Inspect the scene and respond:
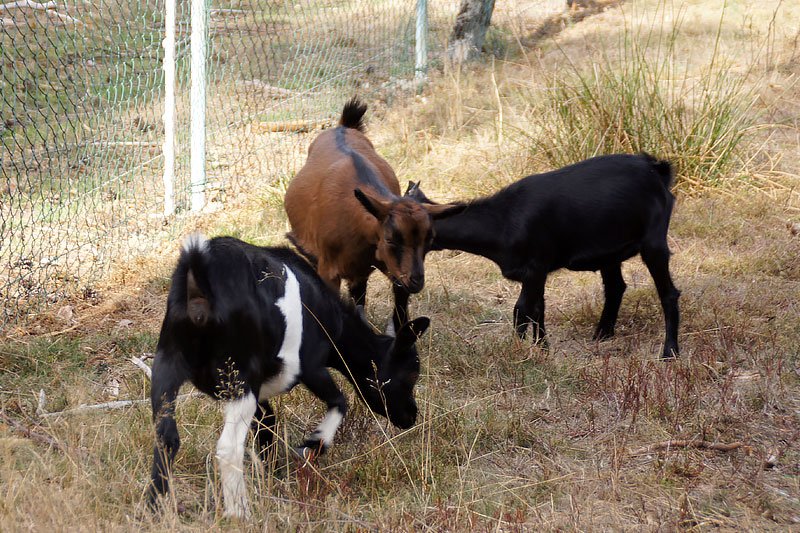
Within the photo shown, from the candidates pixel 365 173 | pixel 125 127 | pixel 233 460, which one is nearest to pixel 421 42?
pixel 125 127

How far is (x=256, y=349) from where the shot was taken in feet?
13.1

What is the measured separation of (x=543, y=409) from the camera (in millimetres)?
5191

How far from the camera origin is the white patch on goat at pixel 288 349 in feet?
14.0

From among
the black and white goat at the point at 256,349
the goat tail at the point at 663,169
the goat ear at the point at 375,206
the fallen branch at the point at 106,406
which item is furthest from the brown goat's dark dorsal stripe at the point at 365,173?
the fallen branch at the point at 106,406

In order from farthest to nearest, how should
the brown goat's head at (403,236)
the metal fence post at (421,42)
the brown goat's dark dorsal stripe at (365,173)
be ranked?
the metal fence post at (421,42) → the brown goat's dark dorsal stripe at (365,173) → the brown goat's head at (403,236)

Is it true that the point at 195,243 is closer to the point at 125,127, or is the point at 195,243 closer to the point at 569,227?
the point at 569,227

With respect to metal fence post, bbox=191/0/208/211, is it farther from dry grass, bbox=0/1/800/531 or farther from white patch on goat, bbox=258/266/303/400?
white patch on goat, bbox=258/266/303/400

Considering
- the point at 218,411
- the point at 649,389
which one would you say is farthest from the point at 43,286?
the point at 649,389

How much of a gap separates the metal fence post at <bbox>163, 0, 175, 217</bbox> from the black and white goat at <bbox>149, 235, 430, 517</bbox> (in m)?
3.90

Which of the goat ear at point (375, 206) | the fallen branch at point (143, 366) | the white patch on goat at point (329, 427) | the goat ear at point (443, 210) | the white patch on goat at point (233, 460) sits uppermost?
the goat ear at point (375, 206)

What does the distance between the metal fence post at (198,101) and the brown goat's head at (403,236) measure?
3308 mm

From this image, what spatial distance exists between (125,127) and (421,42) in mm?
4642

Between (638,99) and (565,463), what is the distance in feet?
16.2

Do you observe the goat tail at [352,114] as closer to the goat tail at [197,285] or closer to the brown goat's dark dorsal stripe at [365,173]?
the brown goat's dark dorsal stripe at [365,173]
